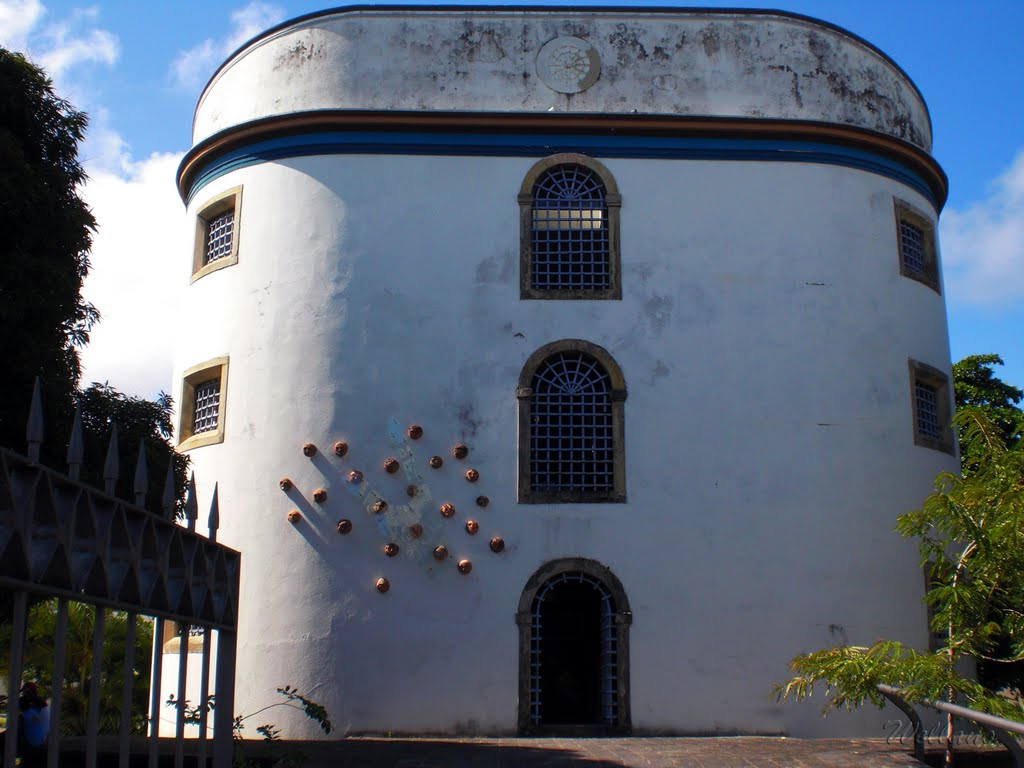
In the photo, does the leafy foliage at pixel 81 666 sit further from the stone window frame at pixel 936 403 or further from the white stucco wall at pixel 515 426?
the stone window frame at pixel 936 403

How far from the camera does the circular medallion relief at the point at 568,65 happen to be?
13.9m

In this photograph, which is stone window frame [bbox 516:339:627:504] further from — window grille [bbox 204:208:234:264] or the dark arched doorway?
window grille [bbox 204:208:234:264]

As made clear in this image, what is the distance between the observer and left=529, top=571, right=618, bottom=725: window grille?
12.3 m

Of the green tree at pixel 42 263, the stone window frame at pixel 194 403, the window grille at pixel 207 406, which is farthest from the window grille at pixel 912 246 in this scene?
the green tree at pixel 42 263

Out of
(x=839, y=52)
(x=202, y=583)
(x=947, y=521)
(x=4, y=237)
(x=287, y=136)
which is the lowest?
(x=202, y=583)

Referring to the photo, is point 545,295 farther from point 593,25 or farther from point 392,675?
point 392,675

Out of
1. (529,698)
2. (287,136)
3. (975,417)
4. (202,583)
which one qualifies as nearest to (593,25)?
(287,136)

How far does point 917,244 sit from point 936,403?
85.0 inches

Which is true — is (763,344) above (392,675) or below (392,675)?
above

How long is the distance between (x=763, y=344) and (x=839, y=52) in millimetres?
4183

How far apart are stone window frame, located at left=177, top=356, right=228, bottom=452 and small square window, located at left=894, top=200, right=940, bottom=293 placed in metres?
8.65

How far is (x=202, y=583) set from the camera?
6.34 meters

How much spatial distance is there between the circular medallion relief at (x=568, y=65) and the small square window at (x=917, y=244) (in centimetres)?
429

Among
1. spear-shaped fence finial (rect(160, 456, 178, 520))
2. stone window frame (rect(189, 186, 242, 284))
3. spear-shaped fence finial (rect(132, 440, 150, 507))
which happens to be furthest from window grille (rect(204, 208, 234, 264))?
spear-shaped fence finial (rect(132, 440, 150, 507))
